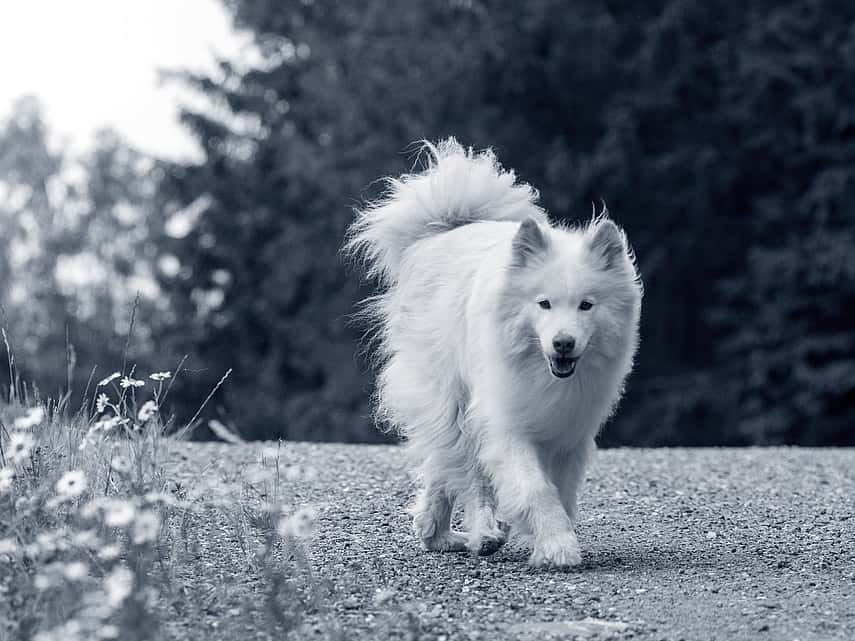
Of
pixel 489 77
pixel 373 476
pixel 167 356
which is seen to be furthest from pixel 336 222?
pixel 373 476

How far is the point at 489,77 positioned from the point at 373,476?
1224cm

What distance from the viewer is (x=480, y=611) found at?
4.67m

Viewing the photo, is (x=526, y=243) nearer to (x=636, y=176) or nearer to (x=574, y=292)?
(x=574, y=292)

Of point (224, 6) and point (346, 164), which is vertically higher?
point (224, 6)

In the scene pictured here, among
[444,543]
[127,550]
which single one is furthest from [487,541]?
[127,550]

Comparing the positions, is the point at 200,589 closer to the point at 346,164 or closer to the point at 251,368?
the point at 346,164

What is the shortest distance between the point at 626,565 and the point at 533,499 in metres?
0.48

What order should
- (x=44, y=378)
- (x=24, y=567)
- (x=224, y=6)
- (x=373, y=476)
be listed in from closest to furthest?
1. (x=24, y=567)
2. (x=373, y=476)
3. (x=224, y=6)
4. (x=44, y=378)

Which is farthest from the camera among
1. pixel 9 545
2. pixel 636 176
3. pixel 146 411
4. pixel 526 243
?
pixel 636 176

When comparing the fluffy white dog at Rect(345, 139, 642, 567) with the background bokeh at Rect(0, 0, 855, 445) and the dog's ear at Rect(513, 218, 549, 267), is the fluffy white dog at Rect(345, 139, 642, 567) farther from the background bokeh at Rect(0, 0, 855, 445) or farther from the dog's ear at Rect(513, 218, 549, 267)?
the background bokeh at Rect(0, 0, 855, 445)

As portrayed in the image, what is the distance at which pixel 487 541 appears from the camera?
18.8 feet

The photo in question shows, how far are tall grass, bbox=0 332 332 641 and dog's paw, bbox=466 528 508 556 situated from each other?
0.84m

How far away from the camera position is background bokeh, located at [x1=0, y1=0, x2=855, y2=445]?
1766 centimetres

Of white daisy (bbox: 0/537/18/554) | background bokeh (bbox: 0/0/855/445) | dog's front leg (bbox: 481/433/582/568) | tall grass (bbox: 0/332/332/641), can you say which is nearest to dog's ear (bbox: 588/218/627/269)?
dog's front leg (bbox: 481/433/582/568)
